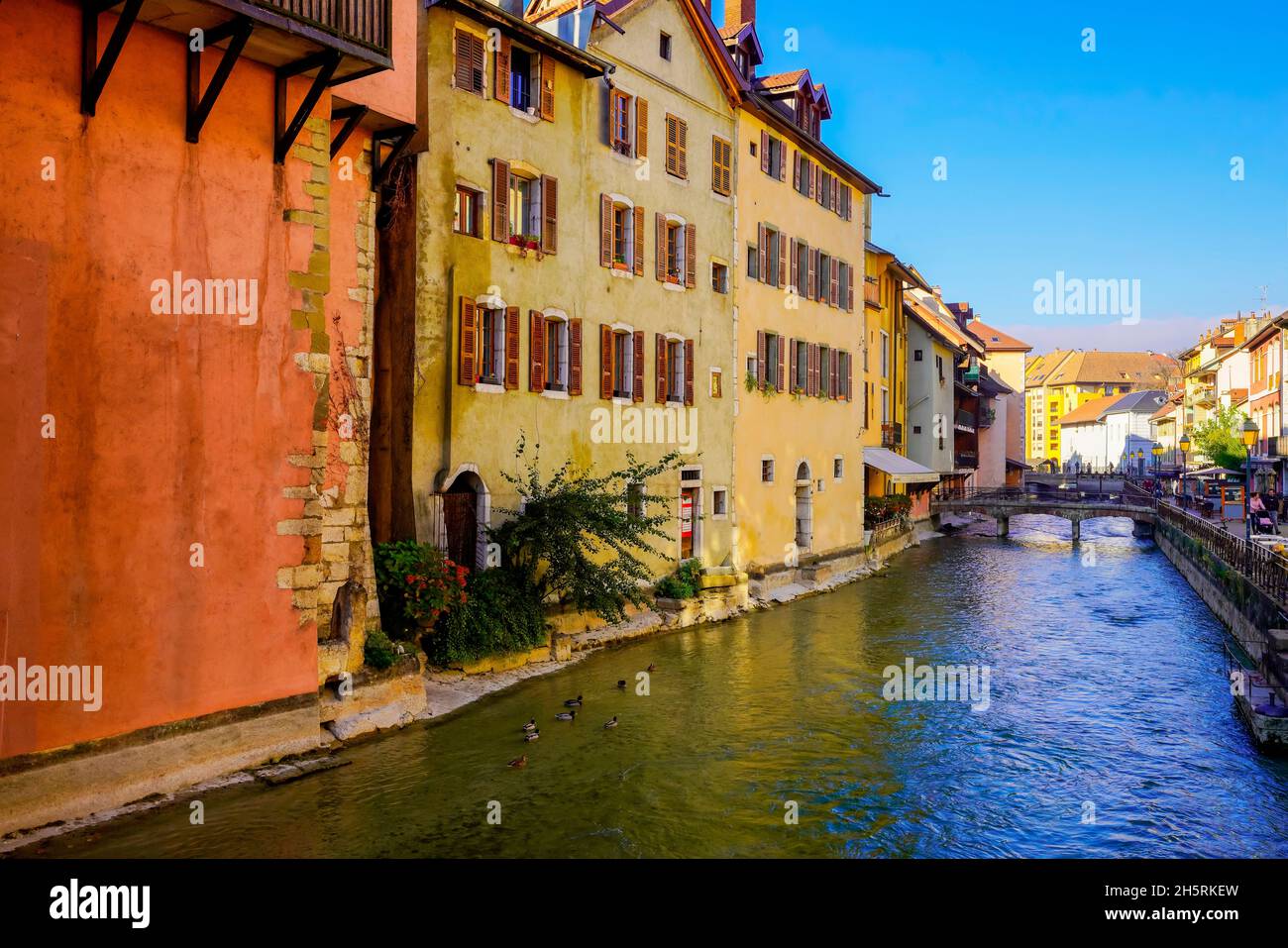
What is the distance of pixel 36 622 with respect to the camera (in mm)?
8977

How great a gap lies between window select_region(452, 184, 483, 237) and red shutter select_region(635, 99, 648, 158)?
5434mm

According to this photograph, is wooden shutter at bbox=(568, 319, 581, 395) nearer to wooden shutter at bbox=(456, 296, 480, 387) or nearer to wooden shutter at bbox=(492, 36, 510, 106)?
wooden shutter at bbox=(456, 296, 480, 387)

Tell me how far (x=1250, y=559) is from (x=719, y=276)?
515 inches

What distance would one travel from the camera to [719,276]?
24.4m

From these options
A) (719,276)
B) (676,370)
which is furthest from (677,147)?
(676,370)

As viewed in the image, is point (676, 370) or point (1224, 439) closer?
point (676, 370)

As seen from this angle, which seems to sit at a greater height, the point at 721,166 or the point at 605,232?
the point at 721,166

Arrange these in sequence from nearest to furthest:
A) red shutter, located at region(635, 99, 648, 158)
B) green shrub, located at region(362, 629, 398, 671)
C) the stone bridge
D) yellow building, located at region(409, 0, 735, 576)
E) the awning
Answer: green shrub, located at region(362, 629, 398, 671)
yellow building, located at region(409, 0, 735, 576)
red shutter, located at region(635, 99, 648, 158)
the awning
the stone bridge

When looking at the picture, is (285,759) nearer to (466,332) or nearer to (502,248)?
(466,332)

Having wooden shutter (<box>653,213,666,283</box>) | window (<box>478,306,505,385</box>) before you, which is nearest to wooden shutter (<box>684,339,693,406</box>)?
wooden shutter (<box>653,213,666,283</box>)

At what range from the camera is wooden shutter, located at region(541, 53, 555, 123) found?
60.5 feet

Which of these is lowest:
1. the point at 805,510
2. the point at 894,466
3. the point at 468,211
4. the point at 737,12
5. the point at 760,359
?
the point at 805,510

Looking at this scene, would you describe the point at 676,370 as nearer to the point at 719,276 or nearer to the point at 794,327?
the point at 719,276
